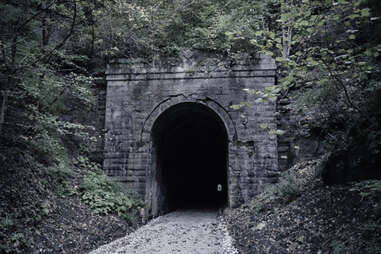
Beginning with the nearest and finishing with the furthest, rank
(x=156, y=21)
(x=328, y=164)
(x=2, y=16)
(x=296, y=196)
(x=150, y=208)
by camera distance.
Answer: (x=2, y=16), (x=328, y=164), (x=296, y=196), (x=150, y=208), (x=156, y=21)

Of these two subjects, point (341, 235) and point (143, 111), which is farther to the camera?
point (143, 111)

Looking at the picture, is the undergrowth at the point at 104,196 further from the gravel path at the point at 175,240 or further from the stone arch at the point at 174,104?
the stone arch at the point at 174,104

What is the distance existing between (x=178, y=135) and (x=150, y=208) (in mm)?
5358

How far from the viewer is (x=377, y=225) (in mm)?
4020

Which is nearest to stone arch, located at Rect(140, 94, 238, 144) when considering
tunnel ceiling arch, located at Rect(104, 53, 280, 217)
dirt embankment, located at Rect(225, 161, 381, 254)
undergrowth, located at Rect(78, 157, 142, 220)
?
tunnel ceiling arch, located at Rect(104, 53, 280, 217)

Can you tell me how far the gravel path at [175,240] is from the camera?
634 cm

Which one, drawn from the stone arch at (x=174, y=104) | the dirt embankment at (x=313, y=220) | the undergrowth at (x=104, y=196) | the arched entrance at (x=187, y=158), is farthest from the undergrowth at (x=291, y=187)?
the undergrowth at (x=104, y=196)

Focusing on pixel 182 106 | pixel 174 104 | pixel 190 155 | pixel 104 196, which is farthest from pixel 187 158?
pixel 104 196

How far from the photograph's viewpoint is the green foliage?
846cm

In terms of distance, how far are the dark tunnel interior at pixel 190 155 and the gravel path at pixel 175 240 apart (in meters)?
3.53

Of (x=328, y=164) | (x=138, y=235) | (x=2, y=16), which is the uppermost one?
(x=2, y=16)

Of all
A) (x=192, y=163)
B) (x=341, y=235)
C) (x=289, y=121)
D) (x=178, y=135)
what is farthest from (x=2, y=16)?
(x=192, y=163)

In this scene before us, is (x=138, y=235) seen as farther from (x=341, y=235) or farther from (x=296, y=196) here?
(x=341, y=235)

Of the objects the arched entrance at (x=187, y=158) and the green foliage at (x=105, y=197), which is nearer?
the green foliage at (x=105, y=197)
